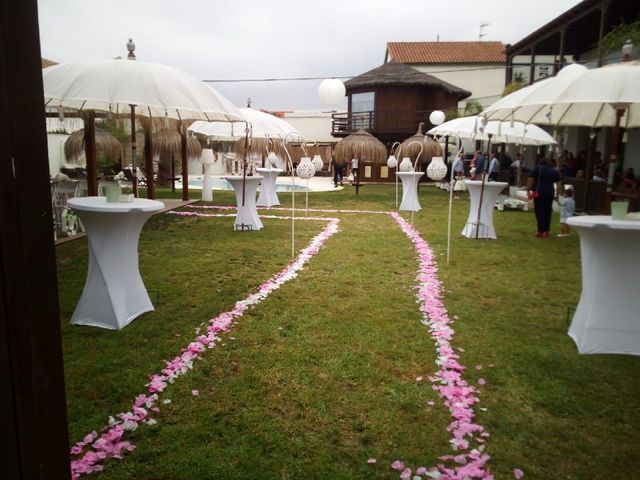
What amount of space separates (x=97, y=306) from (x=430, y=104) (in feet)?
88.7

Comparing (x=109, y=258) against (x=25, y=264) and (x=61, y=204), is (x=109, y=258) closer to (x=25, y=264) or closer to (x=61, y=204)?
(x=25, y=264)

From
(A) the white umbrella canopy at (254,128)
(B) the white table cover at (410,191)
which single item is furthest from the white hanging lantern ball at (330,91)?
(B) the white table cover at (410,191)

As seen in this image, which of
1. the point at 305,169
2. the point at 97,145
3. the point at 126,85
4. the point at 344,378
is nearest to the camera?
the point at 344,378

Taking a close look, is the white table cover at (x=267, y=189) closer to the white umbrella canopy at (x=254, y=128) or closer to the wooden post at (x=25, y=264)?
the white umbrella canopy at (x=254, y=128)

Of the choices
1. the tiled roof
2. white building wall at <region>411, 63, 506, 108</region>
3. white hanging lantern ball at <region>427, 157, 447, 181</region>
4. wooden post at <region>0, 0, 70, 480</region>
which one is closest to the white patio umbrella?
wooden post at <region>0, 0, 70, 480</region>

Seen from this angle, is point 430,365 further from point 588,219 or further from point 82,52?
point 82,52

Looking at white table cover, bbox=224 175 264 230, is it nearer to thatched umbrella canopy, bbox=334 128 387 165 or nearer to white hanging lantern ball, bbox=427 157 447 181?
white hanging lantern ball, bbox=427 157 447 181

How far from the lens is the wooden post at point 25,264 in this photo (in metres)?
1.09

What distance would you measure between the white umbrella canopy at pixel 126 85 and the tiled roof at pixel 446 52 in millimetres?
32987

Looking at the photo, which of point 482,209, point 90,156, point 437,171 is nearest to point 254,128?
point 90,156

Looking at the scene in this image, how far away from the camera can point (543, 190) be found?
31.5 ft

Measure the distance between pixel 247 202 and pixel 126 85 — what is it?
15.6 feet

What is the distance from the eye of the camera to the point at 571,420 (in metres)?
3.05

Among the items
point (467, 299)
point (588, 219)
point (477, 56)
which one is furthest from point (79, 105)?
point (477, 56)
